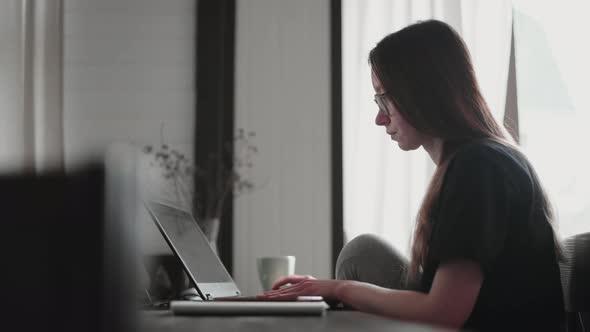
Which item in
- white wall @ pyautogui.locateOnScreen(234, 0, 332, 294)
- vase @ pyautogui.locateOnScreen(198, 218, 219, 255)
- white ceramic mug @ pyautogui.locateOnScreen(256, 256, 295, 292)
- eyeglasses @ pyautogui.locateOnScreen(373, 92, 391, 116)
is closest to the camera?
eyeglasses @ pyautogui.locateOnScreen(373, 92, 391, 116)

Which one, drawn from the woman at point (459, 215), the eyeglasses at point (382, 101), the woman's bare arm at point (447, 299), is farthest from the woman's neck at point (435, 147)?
→ the woman's bare arm at point (447, 299)

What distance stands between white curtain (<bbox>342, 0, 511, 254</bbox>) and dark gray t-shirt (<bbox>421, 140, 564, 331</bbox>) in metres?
1.98

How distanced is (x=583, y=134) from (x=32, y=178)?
10.4 feet

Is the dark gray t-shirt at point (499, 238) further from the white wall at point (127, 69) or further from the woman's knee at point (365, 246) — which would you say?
the white wall at point (127, 69)

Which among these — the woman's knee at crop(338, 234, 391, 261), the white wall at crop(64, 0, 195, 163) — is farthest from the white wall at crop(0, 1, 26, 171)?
the woman's knee at crop(338, 234, 391, 261)

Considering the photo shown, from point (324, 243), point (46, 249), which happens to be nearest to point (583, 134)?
point (324, 243)

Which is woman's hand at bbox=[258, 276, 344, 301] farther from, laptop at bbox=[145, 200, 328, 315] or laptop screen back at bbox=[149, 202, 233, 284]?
laptop screen back at bbox=[149, 202, 233, 284]

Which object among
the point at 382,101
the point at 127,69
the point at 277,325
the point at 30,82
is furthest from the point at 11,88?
the point at 277,325

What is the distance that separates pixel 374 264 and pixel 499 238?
0.59m

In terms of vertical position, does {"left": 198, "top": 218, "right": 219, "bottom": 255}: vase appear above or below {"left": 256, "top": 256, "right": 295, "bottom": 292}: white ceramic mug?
above

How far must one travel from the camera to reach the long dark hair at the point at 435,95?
4.28 feet

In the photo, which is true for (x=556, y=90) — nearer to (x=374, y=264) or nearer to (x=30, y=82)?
(x=374, y=264)

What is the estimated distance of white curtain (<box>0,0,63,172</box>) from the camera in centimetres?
327

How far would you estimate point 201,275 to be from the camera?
164 centimetres
